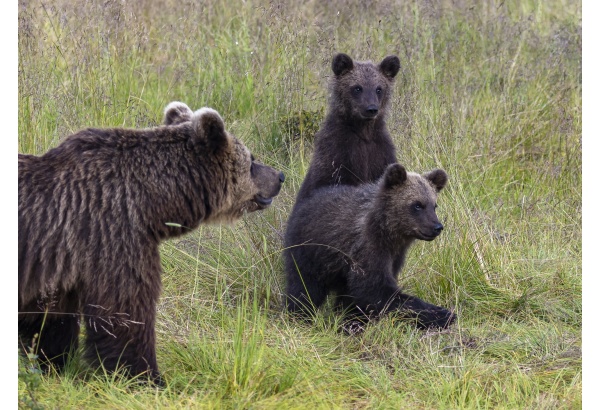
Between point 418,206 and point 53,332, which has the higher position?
point 418,206

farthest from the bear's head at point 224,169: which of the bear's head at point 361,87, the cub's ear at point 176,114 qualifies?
the bear's head at point 361,87

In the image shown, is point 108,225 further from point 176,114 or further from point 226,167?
point 176,114

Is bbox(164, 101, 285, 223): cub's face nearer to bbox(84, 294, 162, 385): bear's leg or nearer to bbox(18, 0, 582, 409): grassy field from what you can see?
bbox(18, 0, 582, 409): grassy field

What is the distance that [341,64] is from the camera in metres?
7.50

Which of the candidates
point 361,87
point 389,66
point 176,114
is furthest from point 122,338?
point 389,66

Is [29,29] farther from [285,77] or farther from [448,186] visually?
[448,186]

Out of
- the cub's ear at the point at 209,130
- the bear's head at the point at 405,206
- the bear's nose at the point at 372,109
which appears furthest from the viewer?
the bear's nose at the point at 372,109

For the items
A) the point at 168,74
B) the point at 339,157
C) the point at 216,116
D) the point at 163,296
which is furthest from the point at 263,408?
the point at 168,74

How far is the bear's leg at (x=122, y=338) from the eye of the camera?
189 inches

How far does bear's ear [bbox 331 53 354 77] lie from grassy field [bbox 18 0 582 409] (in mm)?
458

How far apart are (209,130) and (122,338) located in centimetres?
130

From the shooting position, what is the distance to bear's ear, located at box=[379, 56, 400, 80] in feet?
24.7

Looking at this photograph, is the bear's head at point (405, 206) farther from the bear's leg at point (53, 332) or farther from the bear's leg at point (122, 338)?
the bear's leg at point (53, 332)

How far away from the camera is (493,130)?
29.5 ft
